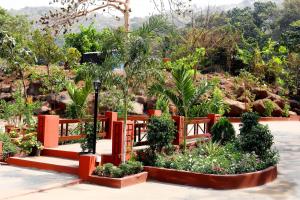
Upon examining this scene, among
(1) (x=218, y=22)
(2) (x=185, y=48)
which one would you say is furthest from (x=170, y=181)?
(1) (x=218, y=22)

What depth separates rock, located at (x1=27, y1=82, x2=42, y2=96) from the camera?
26.9m

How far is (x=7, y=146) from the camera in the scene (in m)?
10.8

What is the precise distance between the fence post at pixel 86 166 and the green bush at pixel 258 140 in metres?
4.17

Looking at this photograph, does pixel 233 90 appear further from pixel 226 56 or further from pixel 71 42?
pixel 71 42

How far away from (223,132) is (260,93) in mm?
17383

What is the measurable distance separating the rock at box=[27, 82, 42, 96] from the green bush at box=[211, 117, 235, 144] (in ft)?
55.6

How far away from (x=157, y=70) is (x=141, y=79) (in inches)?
18.2

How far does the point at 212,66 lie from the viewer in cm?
3488

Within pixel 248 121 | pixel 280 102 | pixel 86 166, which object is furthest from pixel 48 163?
pixel 280 102

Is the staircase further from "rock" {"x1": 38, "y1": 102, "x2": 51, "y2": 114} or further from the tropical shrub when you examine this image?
"rock" {"x1": 38, "y1": 102, "x2": 51, "y2": 114}

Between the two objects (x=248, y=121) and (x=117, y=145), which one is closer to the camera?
(x=117, y=145)

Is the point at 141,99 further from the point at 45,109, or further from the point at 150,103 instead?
the point at 45,109

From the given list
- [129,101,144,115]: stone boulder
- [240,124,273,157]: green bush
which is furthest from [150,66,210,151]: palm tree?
[129,101,144,115]: stone boulder

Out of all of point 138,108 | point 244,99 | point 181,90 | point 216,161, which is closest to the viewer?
point 216,161
